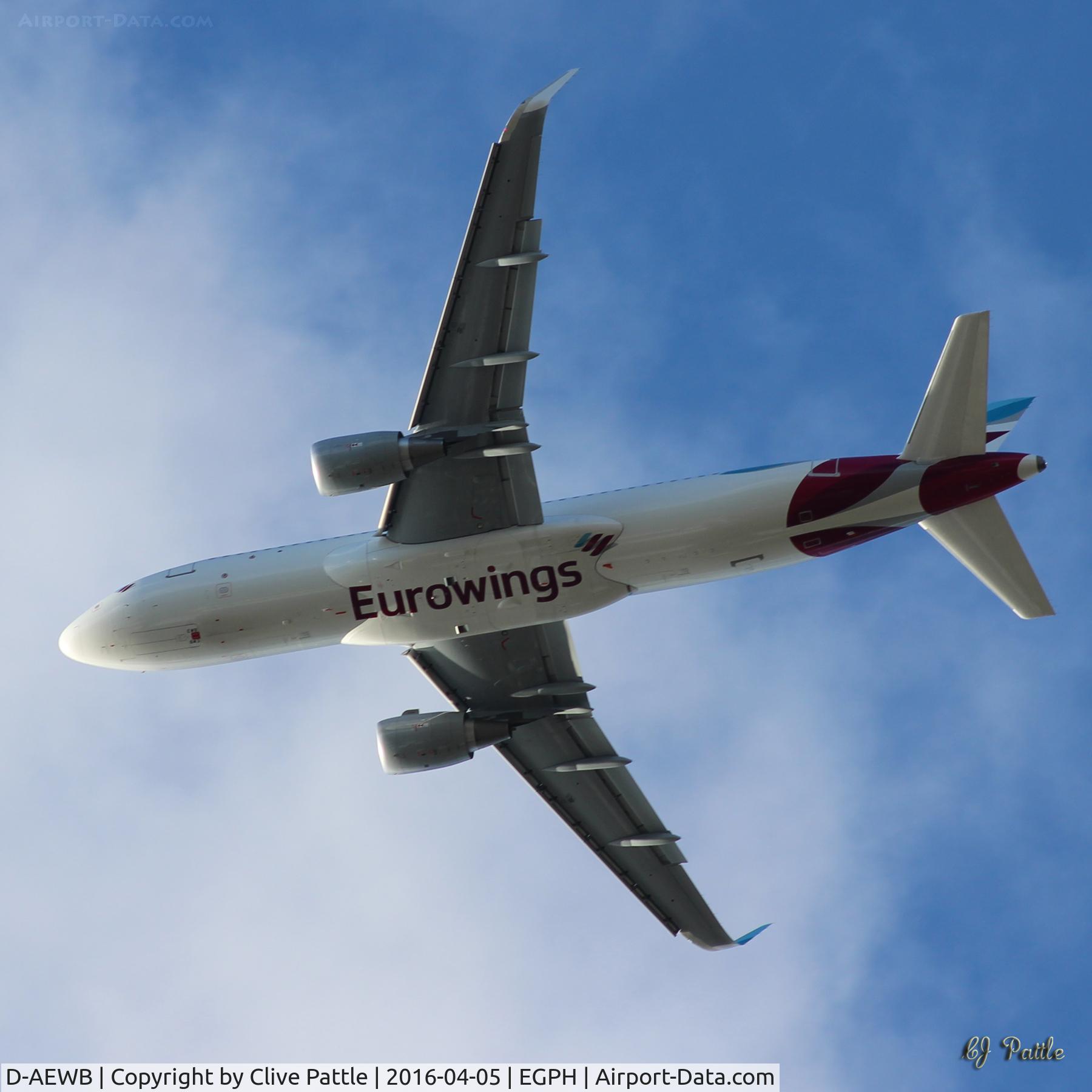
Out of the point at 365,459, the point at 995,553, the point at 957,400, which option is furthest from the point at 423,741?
the point at 957,400

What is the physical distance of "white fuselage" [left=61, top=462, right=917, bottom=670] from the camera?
2694cm

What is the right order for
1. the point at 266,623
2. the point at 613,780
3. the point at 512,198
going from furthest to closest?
1. the point at 613,780
2. the point at 266,623
3. the point at 512,198

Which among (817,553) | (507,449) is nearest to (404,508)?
(507,449)

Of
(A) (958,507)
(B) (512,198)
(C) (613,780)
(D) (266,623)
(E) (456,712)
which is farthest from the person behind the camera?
(C) (613,780)

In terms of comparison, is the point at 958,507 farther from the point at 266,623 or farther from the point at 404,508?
the point at 266,623

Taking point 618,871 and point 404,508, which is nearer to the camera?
point 404,508

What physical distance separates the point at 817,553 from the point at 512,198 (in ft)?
30.8

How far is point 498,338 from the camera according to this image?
26266mm

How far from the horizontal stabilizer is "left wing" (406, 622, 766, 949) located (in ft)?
30.1

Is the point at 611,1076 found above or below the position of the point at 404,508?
below

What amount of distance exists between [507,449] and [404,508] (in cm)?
267

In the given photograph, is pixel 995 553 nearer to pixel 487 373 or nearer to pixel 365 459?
pixel 487 373

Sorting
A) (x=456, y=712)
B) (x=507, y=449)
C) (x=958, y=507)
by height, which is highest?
(x=507, y=449)

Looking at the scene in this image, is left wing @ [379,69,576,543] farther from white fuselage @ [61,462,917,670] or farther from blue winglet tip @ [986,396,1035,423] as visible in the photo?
blue winglet tip @ [986,396,1035,423]
